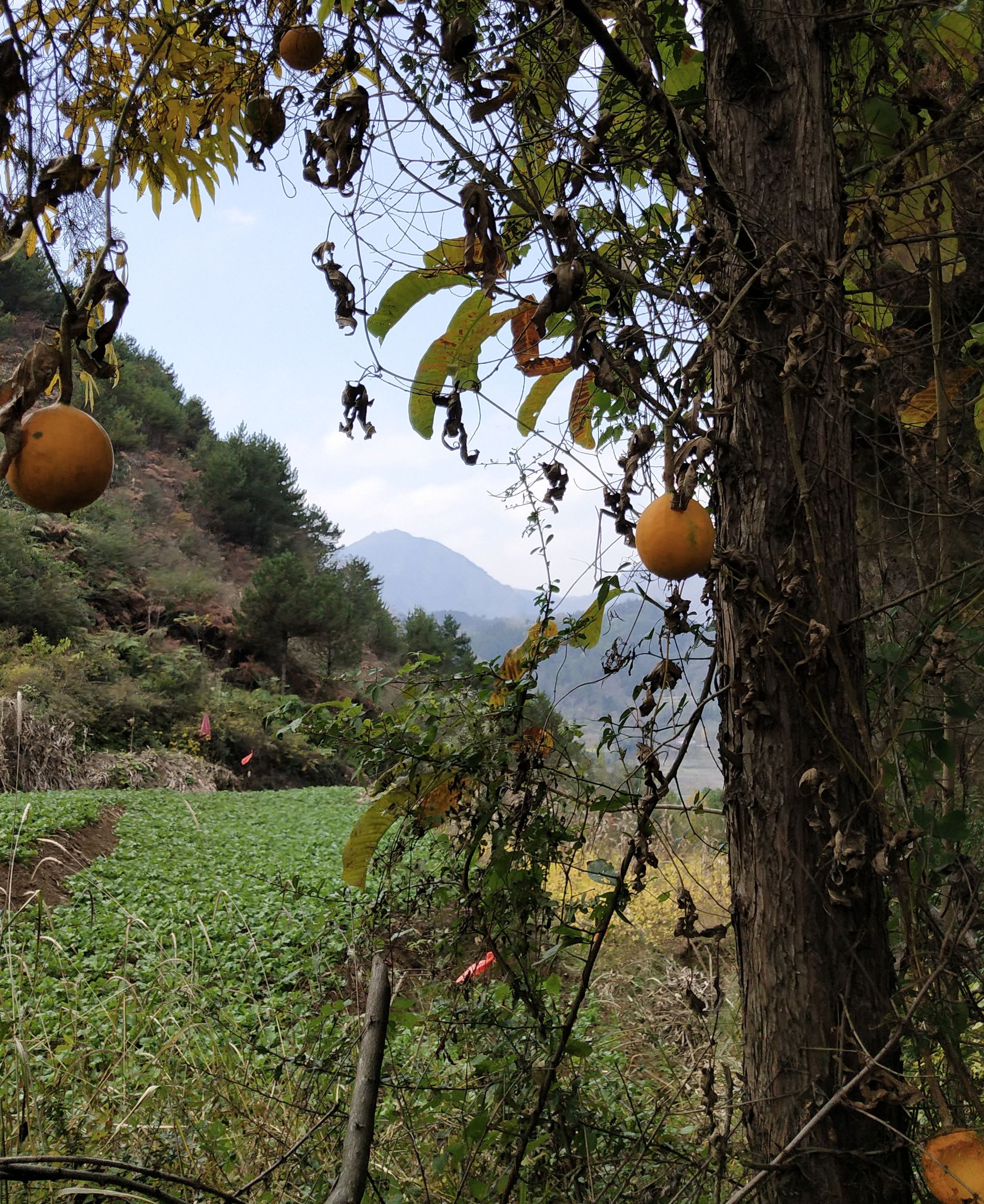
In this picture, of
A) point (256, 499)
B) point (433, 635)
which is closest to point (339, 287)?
point (433, 635)

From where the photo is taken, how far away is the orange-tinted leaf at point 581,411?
5.30 ft

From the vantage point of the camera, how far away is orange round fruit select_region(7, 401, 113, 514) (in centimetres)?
66

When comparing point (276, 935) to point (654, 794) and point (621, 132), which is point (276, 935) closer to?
point (654, 794)

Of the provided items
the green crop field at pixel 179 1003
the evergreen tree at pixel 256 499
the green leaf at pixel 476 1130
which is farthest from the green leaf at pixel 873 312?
the evergreen tree at pixel 256 499

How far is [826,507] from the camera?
3.77 feet

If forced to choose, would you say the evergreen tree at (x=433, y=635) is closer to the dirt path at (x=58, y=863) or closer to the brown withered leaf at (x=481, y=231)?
the dirt path at (x=58, y=863)

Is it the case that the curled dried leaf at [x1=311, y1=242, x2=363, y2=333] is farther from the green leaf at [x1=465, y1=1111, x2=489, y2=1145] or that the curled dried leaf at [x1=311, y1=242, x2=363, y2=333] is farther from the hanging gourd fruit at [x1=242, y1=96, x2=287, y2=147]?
the green leaf at [x1=465, y1=1111, x2=489, y2=1145]

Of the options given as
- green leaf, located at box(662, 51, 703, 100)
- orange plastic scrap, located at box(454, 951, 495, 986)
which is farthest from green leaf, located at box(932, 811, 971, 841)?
green leaf, located at box(662, 51, 703, 100)

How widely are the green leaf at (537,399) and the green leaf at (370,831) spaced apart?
29.6 inches

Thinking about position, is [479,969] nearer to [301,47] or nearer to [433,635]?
[301,47]

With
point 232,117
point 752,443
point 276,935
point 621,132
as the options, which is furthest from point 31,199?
point 276,935

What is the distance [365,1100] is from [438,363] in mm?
1137

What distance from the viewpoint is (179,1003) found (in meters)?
3.34

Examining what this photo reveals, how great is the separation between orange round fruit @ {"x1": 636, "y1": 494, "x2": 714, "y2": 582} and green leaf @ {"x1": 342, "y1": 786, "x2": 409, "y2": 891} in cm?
87
